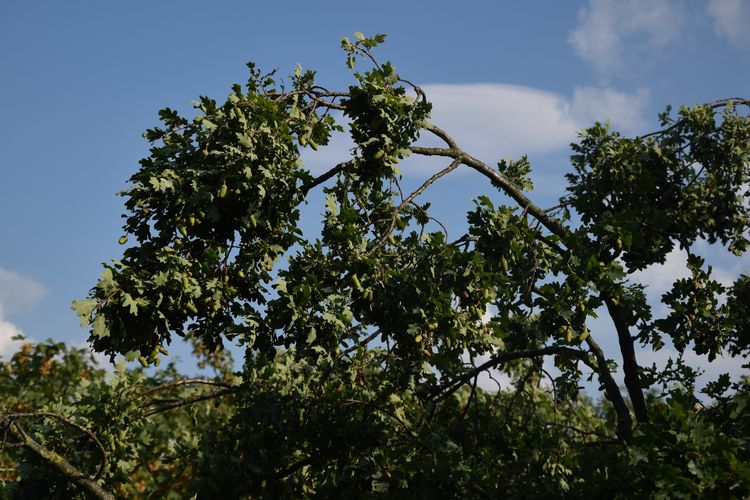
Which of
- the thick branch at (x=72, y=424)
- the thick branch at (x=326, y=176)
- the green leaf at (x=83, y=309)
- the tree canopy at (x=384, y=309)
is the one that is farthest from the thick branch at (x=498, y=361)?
the green leaf at (x=83, y=309)

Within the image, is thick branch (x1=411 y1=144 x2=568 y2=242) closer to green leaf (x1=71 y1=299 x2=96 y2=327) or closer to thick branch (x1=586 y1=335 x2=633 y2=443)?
thick branch (x1=586 y1=335 x2=633 y2=443)

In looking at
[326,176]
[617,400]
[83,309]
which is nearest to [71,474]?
[83,309]

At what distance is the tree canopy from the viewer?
317 inches

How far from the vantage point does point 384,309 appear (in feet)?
28.2

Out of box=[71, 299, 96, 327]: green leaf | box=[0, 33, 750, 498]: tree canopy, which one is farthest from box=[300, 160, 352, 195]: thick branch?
Answer: box=[71, 299, 96, 327]: green leaf

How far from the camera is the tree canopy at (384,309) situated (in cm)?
805

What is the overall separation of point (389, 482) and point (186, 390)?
10.2ft

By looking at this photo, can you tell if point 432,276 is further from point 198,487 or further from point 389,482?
point 198,487

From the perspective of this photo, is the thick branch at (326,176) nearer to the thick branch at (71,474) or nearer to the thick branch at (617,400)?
the thick branch at (71,474)

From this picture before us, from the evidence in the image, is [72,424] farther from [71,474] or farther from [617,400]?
[617,400]

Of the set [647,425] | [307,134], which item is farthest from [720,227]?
[307,134]

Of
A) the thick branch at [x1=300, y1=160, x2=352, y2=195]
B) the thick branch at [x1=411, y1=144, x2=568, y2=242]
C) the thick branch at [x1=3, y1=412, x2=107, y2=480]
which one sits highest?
the thick branch at [x1=411, y1=144, x2=568, y2=242]

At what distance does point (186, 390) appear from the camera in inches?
435

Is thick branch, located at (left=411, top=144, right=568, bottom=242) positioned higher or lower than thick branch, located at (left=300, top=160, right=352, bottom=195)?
higher
